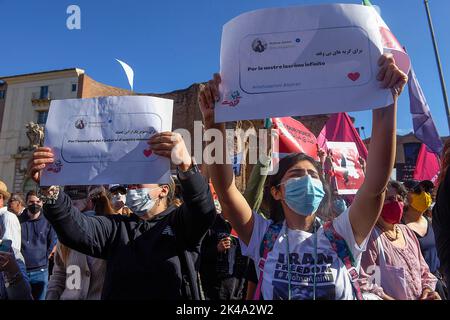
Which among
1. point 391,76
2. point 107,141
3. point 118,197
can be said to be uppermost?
point 391,76

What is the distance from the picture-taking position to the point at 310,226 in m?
2.28

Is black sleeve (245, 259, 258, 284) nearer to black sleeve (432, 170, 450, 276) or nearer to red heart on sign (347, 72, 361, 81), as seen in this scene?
black sleeve (432, 170, 450, 276)

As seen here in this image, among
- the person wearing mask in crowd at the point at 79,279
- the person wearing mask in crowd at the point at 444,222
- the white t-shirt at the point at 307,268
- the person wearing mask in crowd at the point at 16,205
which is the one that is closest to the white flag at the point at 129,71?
the white t-shirt at the point at 307,268

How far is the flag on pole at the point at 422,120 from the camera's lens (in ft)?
16.3

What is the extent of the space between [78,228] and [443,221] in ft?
6.48

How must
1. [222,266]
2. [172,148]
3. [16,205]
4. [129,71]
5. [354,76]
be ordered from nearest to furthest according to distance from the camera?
[354,76] < [172,148] < [129,71] < [222,266] < [16,205]

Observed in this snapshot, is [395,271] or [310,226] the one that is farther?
[395,271]

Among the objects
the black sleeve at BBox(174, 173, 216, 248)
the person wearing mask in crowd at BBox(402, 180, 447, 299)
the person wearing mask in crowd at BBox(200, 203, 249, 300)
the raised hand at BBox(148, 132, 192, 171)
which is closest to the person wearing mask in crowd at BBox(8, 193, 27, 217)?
the person wearing mask in crowd at BBox(200, 203, 249, 300)

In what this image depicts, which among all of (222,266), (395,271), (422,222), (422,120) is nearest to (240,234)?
(395,271)

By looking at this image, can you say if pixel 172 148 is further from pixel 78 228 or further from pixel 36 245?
pixel 36 245

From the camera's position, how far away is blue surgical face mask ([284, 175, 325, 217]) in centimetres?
224

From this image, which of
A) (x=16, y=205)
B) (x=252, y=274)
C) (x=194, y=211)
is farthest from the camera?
(x=16, y=205)

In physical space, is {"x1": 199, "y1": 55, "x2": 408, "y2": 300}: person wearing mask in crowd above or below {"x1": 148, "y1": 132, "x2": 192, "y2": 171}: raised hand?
below

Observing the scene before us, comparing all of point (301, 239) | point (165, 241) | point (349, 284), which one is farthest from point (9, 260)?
point (349, 284)
